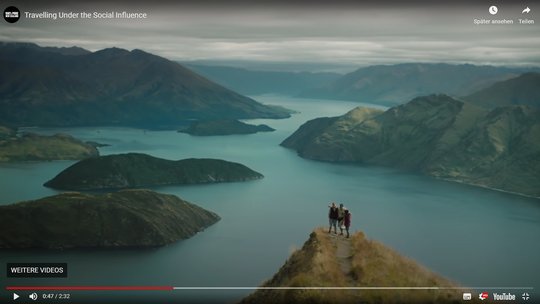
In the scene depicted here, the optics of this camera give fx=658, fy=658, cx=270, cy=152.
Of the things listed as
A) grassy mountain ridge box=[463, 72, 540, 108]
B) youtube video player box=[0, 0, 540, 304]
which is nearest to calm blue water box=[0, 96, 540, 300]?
youtube video player box=[0, 0, 540, 304]

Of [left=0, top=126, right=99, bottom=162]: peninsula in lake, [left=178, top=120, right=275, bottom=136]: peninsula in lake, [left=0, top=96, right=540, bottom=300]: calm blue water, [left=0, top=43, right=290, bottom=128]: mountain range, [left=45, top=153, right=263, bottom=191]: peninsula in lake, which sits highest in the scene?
[left=0, top=43, right=290, bottom=128]: mountain range

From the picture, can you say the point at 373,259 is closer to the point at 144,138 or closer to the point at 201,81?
the point at 144,138

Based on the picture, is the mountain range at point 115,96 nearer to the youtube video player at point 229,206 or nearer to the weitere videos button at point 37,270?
the youtube video player at point 229,206

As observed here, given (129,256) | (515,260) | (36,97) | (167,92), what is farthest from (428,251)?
(36,97)

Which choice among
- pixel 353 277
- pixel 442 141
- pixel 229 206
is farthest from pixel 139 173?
pixel 442 141
